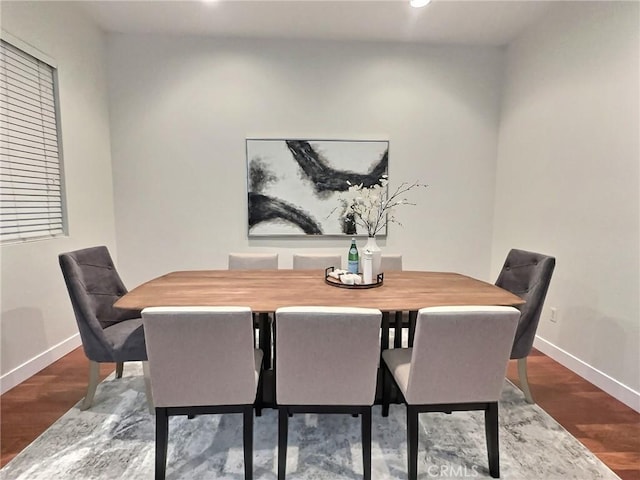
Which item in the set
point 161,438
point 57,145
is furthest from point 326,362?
point 57,145

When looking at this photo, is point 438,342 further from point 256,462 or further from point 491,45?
point 491,45

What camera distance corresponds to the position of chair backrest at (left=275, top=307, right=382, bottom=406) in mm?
1381

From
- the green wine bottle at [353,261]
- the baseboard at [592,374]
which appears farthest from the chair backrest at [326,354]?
the baseboard at [592,374]

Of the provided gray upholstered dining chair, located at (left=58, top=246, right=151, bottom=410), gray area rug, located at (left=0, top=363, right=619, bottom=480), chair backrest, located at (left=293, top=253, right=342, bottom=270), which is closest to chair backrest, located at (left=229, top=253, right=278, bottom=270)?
chair backrest, located at (left=293, top=253, right=342, bottom=270)

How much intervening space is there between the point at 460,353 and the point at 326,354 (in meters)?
Result: 0.57

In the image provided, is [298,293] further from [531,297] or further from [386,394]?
[531,297]

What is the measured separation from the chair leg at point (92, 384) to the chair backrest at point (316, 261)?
5.02 ft

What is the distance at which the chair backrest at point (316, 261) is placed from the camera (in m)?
2.90

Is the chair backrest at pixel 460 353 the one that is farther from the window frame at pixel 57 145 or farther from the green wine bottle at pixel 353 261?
the window frame at pixel 57 145

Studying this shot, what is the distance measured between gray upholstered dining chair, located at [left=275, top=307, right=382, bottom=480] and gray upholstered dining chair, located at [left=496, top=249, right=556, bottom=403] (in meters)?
1.05

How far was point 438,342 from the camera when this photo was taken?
1428 mm

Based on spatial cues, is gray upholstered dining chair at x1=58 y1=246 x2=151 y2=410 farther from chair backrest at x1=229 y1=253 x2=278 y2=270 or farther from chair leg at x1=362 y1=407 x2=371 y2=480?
chair leg at x1=362 y1=407 x2=371 y2=480

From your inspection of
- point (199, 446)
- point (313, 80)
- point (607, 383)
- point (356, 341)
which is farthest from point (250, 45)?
point (607, 383)

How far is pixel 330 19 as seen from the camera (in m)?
3.06
